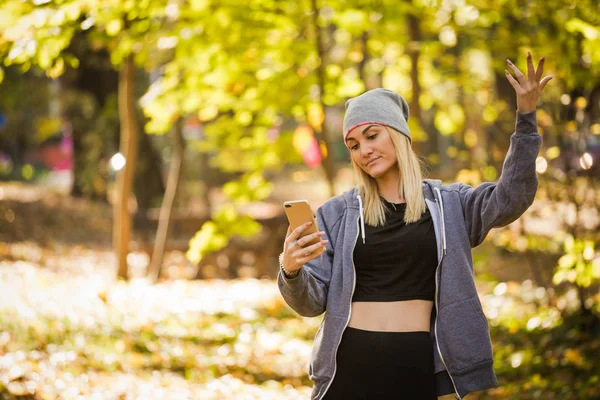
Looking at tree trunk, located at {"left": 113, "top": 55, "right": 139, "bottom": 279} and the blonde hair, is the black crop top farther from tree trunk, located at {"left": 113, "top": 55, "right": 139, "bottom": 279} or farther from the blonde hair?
tree trunk, located at {"left": 113, "top": 55, "right": 139, "bottom": 279}

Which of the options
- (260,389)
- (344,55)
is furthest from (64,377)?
(344,55)

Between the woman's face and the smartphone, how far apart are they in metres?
0.41

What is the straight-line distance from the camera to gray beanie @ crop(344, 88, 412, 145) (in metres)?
3.21

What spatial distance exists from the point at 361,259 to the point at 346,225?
6.7 inches

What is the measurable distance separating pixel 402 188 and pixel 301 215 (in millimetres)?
548

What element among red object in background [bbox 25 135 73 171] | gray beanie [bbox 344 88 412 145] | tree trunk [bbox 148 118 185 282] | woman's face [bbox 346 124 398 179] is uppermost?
gray beanie [bbox 344 88 412 145]

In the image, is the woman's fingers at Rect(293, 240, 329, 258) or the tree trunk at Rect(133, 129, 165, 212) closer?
the woman's fingers at Rect(293, 240, 329, 258)

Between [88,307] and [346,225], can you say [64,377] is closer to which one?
[88,307]

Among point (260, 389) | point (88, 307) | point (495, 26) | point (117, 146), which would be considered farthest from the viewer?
point (117, 146)

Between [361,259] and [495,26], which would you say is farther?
[495,26]

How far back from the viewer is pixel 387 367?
3.07 metres

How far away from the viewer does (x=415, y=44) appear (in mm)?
8922

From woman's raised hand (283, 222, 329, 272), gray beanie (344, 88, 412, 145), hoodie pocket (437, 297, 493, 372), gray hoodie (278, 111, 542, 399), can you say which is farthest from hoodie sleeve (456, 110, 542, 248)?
woman's raised hand (283, 222, 329, 272)

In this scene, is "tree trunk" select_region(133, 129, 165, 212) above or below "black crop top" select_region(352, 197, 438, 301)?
below
